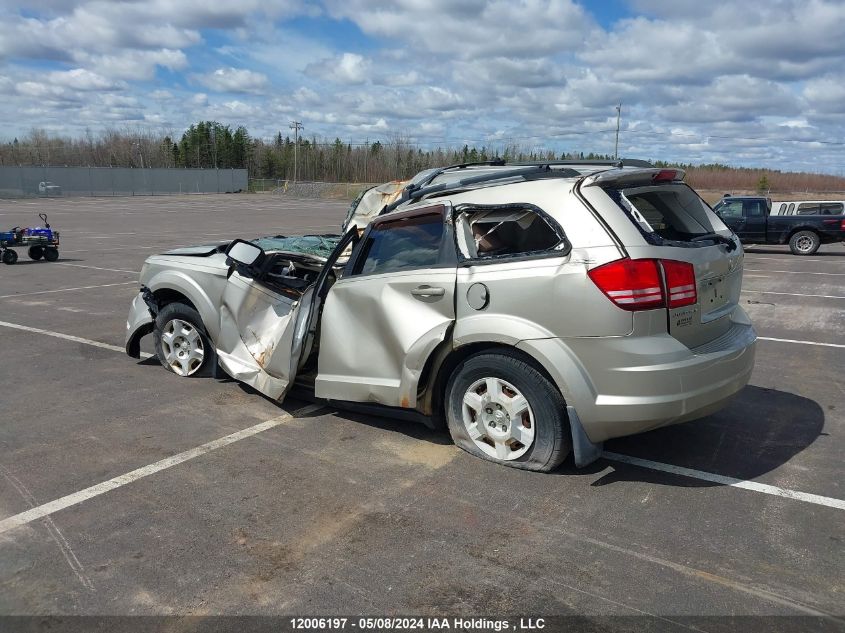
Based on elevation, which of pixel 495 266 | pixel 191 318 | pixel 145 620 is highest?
pixel 495 266

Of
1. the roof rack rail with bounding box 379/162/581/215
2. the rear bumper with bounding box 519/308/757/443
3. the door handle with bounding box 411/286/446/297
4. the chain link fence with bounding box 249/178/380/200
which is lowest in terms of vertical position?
the rear bumper with bounding box 519/308/757/443

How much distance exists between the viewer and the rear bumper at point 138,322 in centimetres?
671

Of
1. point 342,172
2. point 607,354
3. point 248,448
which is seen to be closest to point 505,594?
point 607,354

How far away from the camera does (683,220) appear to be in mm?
4824

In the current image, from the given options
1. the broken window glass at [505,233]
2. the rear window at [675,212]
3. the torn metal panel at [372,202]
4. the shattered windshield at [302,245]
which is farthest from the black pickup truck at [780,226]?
the broken window glass at [505,233]

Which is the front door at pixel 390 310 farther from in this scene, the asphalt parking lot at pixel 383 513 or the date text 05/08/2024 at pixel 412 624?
the date text 05/08/2024 at pixel 412 624

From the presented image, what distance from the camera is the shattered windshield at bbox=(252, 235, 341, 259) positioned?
6.56 m

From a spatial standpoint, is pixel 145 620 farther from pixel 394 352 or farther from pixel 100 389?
pixel 100 389

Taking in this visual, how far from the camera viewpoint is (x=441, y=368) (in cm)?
454

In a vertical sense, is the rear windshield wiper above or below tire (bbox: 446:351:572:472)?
above

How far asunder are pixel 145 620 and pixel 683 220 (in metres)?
3.98

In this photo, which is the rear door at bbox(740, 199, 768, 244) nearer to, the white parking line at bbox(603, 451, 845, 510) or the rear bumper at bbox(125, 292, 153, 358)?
the white parking line at bbox(603, 451, 845, 510)

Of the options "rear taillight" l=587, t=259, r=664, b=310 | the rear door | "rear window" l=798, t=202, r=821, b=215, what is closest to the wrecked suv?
"rear taillight" l=587, t=259, r=664, b=310

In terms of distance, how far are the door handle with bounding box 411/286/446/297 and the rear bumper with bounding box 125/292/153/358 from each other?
3.30 metres
